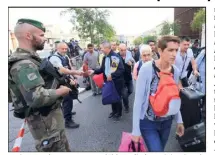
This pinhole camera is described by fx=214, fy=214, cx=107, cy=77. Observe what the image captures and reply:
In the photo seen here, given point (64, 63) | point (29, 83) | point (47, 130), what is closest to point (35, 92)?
point (29, 83)

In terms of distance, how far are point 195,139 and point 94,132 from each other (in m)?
1.58

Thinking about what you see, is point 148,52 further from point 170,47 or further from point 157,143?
point 157,143

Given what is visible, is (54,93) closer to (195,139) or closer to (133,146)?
(133,146)

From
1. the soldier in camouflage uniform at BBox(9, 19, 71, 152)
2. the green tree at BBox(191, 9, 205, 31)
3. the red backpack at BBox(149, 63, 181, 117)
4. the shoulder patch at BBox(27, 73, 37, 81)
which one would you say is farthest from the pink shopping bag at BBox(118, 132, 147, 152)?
the green tree at BBox(191, 9, 205, 31)

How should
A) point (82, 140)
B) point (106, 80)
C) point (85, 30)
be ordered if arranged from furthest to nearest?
point (85, 30) → point (106, 80) → point (82, 140)

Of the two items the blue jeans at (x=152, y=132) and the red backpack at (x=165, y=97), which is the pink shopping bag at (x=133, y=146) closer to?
the blue jeans at (x=152, y=132)

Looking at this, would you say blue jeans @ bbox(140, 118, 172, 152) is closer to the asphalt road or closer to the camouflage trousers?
the camouflage trousers

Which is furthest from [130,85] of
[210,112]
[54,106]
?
[54,106]

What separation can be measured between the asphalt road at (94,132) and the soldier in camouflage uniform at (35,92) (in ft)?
3.38

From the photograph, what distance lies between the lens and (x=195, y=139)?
6.64ft

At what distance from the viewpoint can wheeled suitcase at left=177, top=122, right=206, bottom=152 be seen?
196cm

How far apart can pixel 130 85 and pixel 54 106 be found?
293cm

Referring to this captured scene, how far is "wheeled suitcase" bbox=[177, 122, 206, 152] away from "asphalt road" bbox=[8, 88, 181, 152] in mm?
371

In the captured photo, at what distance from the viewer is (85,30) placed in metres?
3.88
